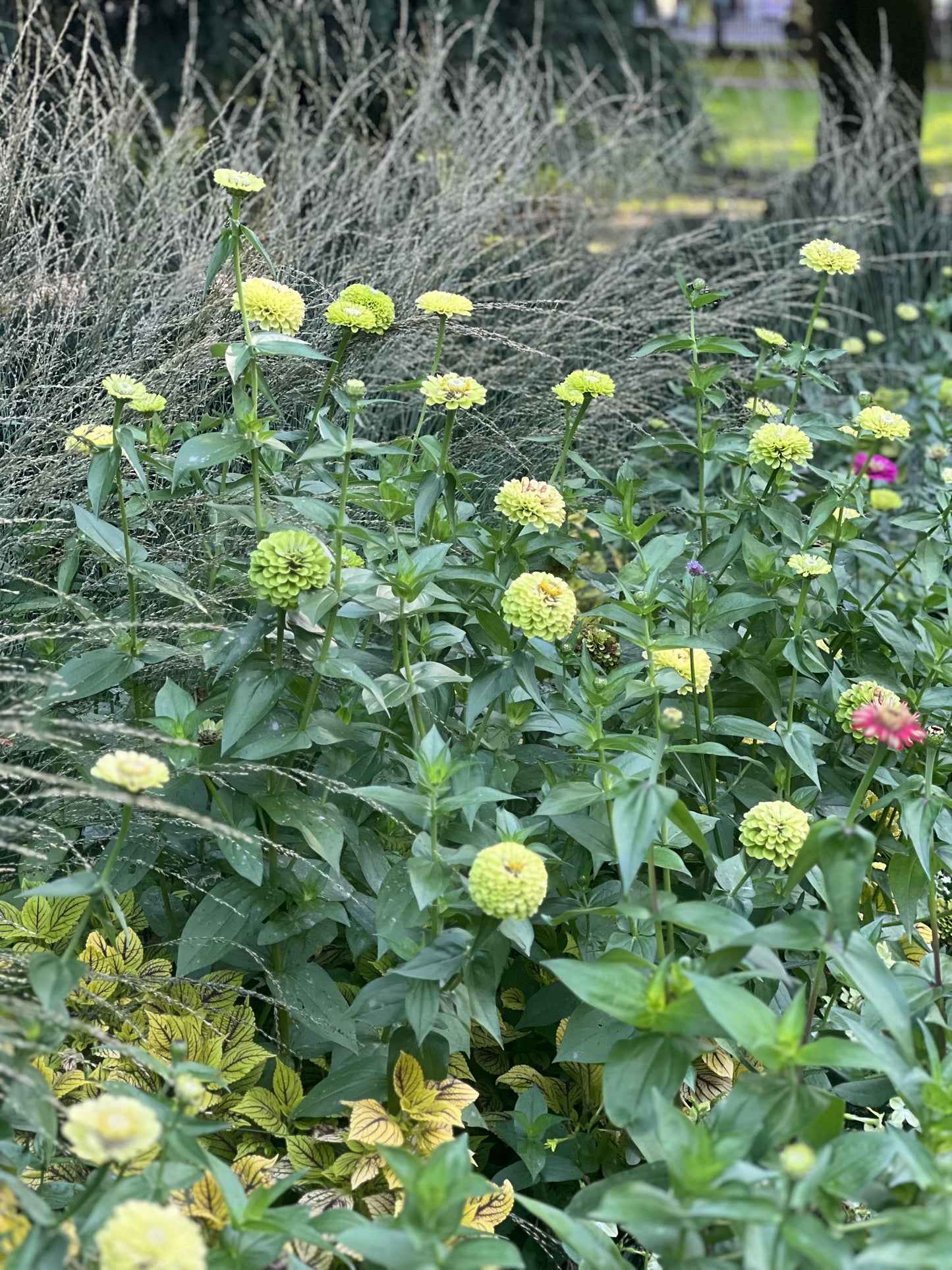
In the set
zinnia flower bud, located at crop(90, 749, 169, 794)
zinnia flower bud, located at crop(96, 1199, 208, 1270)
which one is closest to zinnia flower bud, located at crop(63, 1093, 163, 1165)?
zinnia flower bud, located at crop(96, 1199, 208, 1270)

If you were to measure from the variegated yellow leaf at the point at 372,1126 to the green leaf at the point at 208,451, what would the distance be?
2.32ft

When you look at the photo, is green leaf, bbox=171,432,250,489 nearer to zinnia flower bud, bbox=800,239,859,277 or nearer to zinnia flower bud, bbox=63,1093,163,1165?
zinnia flower bud, bbox=63,1093,163,1165

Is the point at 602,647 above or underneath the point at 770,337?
underneath

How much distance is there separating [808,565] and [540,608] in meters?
0.41

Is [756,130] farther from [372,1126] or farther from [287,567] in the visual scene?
[372,1126]

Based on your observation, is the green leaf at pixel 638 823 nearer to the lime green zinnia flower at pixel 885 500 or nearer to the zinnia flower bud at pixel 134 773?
the zinnia flower bud at pixel 134 773

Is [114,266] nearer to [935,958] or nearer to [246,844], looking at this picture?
[246,844]

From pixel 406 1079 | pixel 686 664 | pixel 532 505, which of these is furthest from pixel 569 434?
pixel 406 1079

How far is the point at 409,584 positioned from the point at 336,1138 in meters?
0.60

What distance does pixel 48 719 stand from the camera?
1266 millimetres

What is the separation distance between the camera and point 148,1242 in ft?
2.75

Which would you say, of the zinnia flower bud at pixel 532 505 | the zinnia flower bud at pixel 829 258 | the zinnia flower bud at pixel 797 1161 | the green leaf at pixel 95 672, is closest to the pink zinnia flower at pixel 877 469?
the zinnia flower bud at pixel 829 258

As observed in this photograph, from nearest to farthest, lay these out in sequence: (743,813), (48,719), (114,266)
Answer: (48,719), (743,813), (114,266)

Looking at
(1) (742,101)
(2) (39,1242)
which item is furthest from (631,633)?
(1) (742,101)
